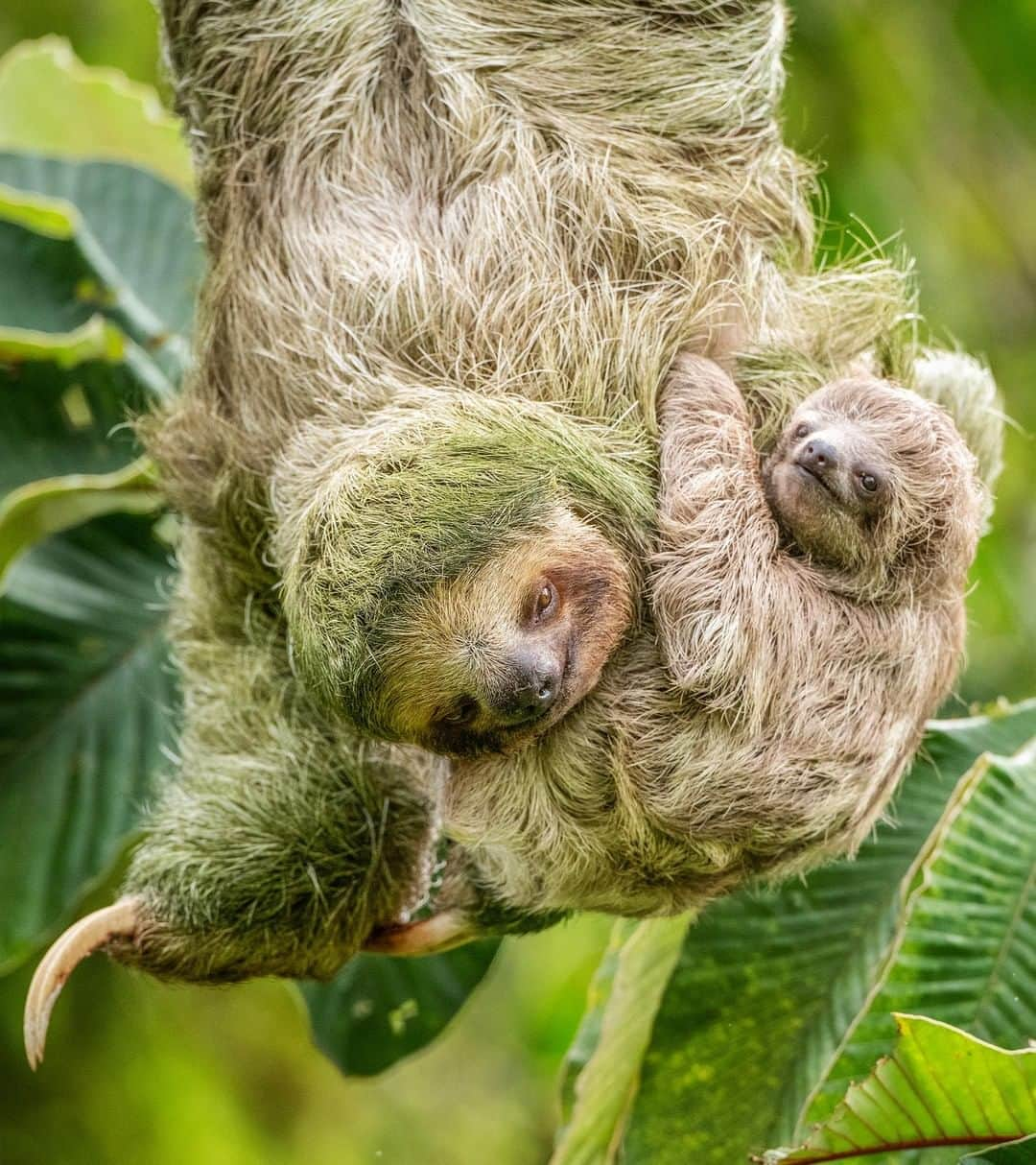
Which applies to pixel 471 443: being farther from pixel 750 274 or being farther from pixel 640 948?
pixel 640 948

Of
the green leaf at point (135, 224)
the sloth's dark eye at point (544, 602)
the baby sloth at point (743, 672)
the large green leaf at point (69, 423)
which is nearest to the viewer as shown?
the sloth's dark eye at point (544, 602)

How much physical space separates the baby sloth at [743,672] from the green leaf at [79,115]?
2077 millimetres

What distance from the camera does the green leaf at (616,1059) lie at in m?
2.76

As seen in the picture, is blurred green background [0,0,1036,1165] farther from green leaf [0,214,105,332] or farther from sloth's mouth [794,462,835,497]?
sloth's mouth [794,462,835,497]

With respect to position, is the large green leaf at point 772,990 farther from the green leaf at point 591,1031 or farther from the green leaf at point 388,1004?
the green leaf at point 388,1004

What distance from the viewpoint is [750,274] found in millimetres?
2527

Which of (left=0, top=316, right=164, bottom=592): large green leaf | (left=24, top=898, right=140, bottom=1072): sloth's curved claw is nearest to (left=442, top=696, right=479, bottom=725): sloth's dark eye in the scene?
(left=24, top=898, right=140, bottom=1072): sloth's curved claw

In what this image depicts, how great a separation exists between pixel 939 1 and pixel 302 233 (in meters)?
4.45

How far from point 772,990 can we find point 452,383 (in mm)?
1271

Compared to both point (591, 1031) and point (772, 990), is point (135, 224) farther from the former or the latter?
point (772, 990)

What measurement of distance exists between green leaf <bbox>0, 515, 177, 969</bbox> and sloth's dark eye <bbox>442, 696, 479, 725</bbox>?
1.28 m

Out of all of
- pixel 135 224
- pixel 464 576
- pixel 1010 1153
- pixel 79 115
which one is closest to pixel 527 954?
pixel 135 224

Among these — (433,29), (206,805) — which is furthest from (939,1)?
(206,805)

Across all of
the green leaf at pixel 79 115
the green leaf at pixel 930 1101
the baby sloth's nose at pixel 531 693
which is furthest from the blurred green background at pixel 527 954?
the baby sloth's nose at pixel 531 693
